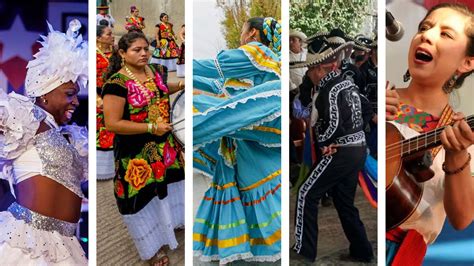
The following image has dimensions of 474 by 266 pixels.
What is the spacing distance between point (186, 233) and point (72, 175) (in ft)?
2.14

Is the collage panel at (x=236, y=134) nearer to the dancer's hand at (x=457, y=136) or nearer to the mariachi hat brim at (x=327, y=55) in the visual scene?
the mariachi hat brim at (x=327, y=55)

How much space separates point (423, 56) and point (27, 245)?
7.24 feet

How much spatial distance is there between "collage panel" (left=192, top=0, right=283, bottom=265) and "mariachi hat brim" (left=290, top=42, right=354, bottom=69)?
5.6 inches

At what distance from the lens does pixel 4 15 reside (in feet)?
12.1

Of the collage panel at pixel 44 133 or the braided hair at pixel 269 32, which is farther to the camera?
the braided hair at pixel 269 32

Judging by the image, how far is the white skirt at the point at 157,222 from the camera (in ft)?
12.1

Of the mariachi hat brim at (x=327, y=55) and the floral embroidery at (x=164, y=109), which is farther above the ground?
the mariachi hat brim at (x=327, y=55)

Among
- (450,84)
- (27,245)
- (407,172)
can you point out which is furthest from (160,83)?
(450,84)

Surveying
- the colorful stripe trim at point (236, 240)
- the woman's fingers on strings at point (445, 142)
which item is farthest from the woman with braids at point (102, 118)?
the woman's fingers on strings at point (445, 142)

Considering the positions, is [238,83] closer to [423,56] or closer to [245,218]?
[245,218]

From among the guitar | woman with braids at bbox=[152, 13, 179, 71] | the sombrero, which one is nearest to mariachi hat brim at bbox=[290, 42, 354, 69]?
the sombrero

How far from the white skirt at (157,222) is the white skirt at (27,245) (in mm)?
361

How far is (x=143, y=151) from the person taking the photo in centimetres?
369

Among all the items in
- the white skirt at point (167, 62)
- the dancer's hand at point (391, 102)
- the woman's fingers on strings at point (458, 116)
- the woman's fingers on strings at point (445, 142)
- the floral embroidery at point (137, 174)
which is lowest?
the floral embroidery at point (137, 174)
